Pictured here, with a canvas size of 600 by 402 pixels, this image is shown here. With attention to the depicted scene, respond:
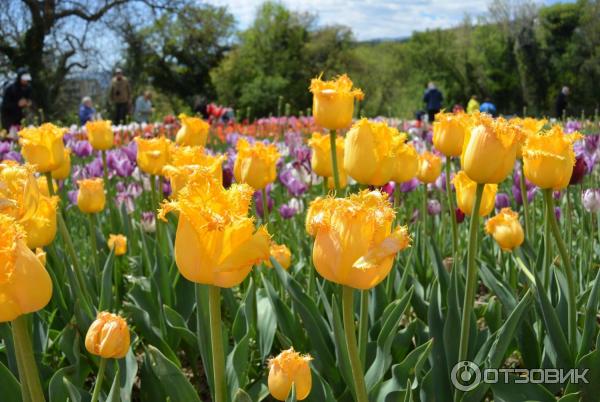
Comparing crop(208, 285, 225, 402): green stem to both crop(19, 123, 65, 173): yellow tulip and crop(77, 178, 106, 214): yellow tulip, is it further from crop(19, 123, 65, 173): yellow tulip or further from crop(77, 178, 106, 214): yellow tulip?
crop(77, 178, 106, 214): yellow tulip

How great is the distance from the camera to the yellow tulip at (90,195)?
2252mm

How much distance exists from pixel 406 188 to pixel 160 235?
4.49ft

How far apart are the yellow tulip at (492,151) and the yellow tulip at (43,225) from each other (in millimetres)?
960

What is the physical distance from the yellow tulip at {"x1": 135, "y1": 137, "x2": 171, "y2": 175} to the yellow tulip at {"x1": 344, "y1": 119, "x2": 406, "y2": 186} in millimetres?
898

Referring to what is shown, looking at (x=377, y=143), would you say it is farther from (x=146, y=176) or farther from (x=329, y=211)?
(x=146, y=176)

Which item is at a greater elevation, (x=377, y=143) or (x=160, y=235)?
(x=377, y=143)

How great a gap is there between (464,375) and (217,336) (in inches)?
26.4

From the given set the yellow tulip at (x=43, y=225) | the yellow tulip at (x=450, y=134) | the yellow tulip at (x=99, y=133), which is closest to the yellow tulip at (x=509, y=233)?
the yellow tulip at (x=450, y=134)

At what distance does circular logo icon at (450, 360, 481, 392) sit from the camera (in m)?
1.41

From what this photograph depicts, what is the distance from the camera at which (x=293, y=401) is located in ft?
3.44

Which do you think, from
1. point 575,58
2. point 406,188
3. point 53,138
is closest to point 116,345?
point 53,138

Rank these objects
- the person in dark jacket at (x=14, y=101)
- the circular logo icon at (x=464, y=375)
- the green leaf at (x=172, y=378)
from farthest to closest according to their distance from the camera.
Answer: the person in dark jacket at (x=14, y=101)
the circular logo icon at (x=464, y=375)
the green leaf at (x=172, y=378)

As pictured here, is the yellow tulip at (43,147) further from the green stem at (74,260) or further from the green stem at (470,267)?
the green stem at (470,267)

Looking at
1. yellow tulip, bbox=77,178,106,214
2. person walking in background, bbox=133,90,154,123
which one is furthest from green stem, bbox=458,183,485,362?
person walking in background, bbox=133,90,154,123
